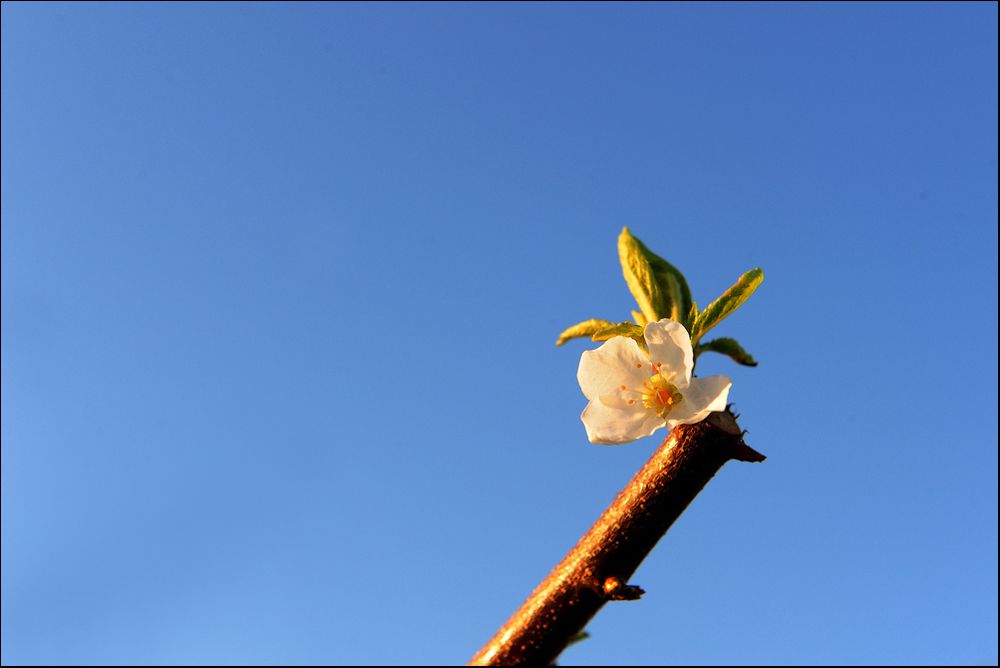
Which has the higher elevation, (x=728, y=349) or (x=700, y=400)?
(x=728, y=349)

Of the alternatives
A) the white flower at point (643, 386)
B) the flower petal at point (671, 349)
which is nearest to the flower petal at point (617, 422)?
the white flower at point (643, 386)

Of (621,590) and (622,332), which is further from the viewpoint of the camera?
(622,332)

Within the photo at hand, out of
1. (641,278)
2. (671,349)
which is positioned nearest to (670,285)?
(641,278)

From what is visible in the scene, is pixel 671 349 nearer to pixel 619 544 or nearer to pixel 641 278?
pixel 641 278

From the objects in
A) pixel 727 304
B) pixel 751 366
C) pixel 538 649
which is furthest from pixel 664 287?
pixel 538 649

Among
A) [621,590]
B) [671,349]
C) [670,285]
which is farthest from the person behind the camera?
[670,285]

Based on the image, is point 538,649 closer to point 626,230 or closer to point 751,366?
point 751,366

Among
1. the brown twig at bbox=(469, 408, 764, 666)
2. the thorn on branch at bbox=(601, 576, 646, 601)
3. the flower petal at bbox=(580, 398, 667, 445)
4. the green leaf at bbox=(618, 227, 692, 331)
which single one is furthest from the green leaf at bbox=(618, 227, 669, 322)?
the thorn on branch at bbox=(601, 576, 646, 601)
